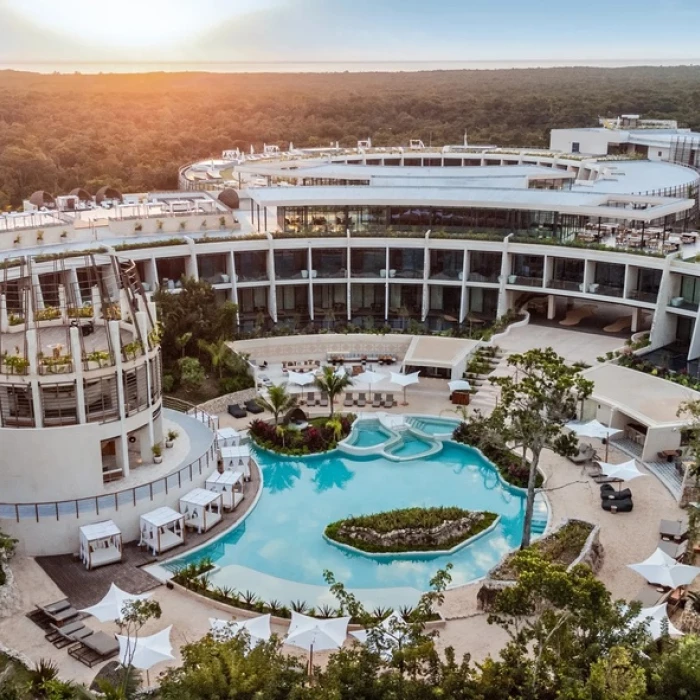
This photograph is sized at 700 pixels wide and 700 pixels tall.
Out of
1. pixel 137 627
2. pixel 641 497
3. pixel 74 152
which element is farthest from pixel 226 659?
pixel 74 152

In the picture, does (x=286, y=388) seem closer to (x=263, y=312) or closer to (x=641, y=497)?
(x=263, y=312)

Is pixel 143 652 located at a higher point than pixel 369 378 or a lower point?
higher

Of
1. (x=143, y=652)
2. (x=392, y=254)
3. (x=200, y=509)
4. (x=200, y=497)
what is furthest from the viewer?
(x=392, y=254)

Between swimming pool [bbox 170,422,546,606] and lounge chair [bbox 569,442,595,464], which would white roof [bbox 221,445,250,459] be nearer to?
swimming pool [bbox 170,422,546,606]

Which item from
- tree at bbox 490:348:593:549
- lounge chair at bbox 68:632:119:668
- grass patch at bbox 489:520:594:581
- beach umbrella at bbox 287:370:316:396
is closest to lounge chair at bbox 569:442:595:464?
grass patch at bbox 489:520:594:581

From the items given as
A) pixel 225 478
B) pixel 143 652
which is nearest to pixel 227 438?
pixel 225 478

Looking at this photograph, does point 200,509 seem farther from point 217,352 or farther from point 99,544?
point 217,352

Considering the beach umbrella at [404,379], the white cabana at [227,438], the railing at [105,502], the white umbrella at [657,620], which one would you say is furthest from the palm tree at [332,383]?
the white umbrella at [657,620]

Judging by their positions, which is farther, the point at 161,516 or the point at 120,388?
the point at 120,388
